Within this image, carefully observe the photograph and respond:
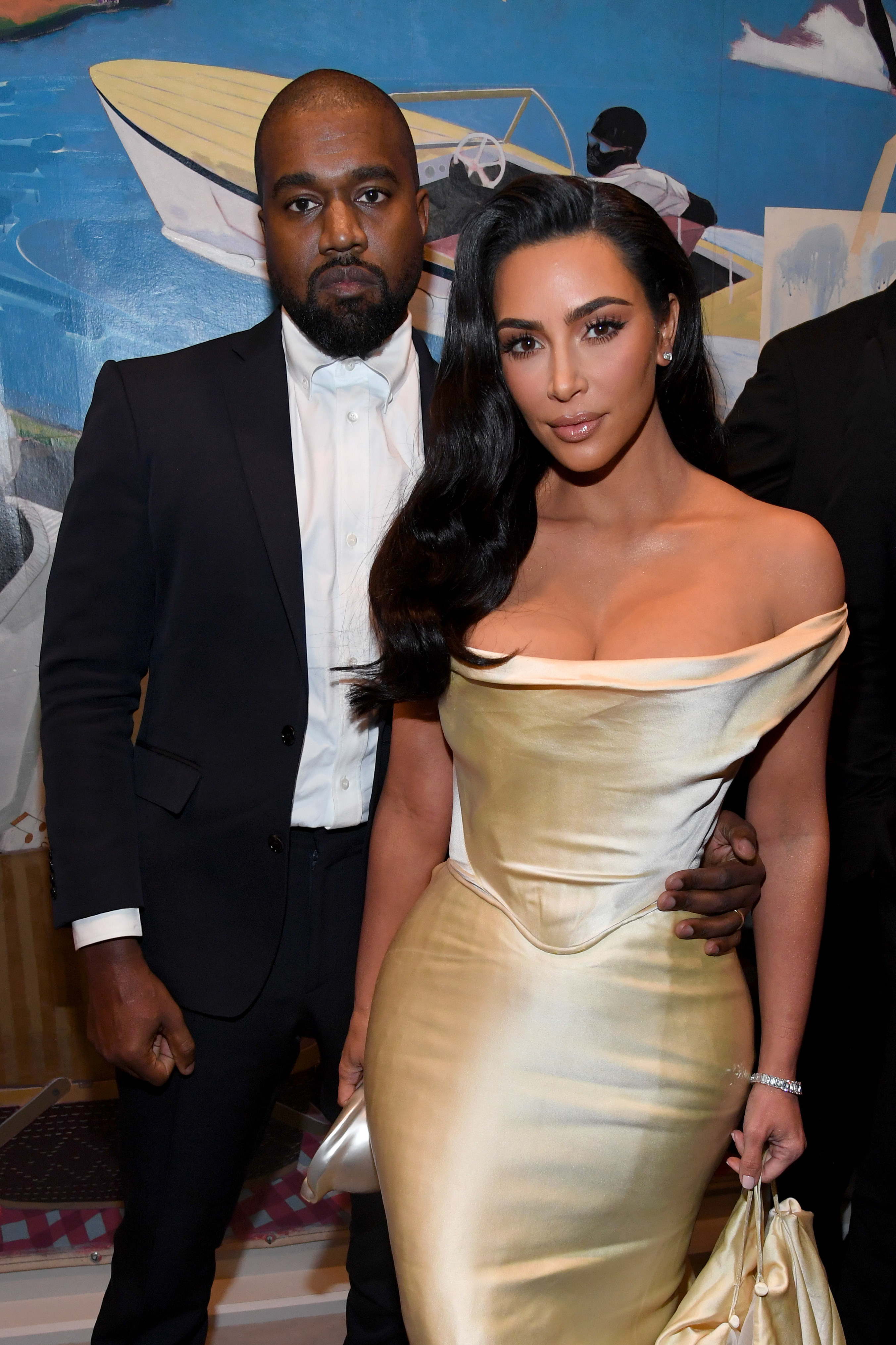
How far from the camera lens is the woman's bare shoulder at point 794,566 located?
1.54 meters

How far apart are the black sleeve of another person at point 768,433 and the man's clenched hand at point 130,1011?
1.38 m

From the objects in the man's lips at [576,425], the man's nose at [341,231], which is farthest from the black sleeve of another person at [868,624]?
the man's nose at [341,231]

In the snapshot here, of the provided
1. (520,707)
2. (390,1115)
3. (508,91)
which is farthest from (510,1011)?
→ (508,91)

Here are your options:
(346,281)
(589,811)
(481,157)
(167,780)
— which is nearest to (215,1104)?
(167,780)

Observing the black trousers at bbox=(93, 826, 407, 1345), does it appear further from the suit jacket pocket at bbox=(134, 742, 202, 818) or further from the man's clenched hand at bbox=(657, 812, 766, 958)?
the man's clenched hand at bbox=(657, 812, 766, 958)

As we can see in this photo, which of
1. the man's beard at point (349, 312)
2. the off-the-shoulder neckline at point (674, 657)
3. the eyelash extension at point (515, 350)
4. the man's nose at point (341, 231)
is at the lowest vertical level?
the off-the-shoulder neckline at point (674, 657)

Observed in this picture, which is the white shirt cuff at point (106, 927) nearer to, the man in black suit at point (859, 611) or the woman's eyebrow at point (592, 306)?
the woman's eyebrow at point (592, 306)

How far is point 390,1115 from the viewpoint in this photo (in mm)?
1546

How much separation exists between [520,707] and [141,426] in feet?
2.64

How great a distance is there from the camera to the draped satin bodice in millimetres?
1459

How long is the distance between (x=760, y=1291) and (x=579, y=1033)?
0.41 metres

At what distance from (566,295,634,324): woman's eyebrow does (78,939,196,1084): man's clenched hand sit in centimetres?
116

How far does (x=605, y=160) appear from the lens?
8.79 ft

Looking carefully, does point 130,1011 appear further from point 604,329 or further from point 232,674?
point 604,329
